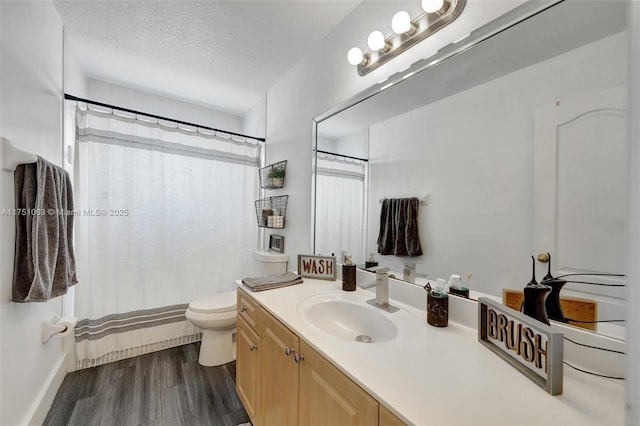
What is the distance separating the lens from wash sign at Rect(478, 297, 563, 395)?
60 cm

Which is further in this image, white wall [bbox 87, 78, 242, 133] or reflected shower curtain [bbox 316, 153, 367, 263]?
white wall [bbox 87, 78, 242, 133]

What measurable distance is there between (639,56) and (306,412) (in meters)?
1.12

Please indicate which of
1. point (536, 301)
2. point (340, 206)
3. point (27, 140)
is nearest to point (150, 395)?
point (27, 140)

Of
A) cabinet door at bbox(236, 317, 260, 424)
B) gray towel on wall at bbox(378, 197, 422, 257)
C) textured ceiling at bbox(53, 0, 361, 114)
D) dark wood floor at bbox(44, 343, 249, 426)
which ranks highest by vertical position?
textured ceiling at bbox(53, 0, 361, 114)

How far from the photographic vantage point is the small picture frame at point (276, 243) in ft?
7.21

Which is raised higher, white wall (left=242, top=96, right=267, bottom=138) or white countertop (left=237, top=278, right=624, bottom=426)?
white wall (left=242, top=96, right=267, bottom=138)

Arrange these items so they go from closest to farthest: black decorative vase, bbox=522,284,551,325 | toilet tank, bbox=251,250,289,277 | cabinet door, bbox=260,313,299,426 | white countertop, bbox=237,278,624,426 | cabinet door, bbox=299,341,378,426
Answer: white countertop, bbox=237,278,624,426 → cabinet door, bbox=299,341,378,426 → black decorative vase, bbox=522,284,551,325 → cabinet door, bbox=260,313,299,426 → toilet tank, bbox=251,250,289,277

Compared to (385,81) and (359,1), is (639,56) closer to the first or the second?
(385,81)

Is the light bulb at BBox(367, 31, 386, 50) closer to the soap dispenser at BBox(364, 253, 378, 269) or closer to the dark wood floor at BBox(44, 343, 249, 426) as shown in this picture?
the soap dispenser at BBox(364, 253, 378, 269)

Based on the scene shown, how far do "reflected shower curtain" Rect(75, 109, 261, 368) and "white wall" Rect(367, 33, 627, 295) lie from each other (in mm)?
1737

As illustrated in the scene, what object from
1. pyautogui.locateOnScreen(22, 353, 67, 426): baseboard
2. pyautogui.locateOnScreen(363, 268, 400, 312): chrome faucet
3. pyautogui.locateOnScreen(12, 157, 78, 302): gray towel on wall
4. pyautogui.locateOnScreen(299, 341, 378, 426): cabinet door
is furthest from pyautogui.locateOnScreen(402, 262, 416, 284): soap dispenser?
pyautogui.locateOnScreen(22, 353, 67, 426): baseboard

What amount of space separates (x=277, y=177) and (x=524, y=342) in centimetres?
189

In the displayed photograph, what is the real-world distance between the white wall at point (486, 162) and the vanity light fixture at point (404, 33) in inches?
12.1

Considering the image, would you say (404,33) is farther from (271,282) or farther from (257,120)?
(257,120)
